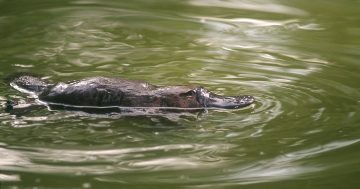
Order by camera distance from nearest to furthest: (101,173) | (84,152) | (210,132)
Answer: (101,173) < (84,152) < (210,132)

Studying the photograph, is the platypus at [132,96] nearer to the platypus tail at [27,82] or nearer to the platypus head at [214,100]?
the platypus head at [214,100]

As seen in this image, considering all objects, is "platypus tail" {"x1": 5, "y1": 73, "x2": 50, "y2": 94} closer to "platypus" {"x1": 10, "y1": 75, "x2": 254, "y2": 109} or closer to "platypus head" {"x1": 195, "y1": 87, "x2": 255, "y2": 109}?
"platypus" {"x1": 10, "y1": 75, "x2": 254, "y2": 109}

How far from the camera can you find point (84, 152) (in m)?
2.98

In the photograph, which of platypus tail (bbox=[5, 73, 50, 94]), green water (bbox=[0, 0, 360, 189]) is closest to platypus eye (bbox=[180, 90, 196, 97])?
green water (bbox=[0, 0, 360, 189])

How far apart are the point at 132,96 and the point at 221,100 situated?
46cm

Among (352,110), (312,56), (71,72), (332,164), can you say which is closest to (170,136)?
(332,164)

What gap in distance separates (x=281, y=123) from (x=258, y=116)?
141 millimetres

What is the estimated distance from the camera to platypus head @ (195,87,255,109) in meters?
3.57

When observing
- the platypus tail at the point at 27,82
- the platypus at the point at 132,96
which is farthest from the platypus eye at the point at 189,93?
the platypus tail at the point at 27,82

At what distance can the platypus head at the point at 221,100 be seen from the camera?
357cm

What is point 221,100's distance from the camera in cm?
362

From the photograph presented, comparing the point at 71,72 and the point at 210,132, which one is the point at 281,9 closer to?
the point at 71,72

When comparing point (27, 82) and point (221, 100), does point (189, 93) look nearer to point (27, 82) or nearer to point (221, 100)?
point (221, 100)

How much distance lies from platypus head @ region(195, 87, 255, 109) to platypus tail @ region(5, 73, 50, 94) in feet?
3.04
